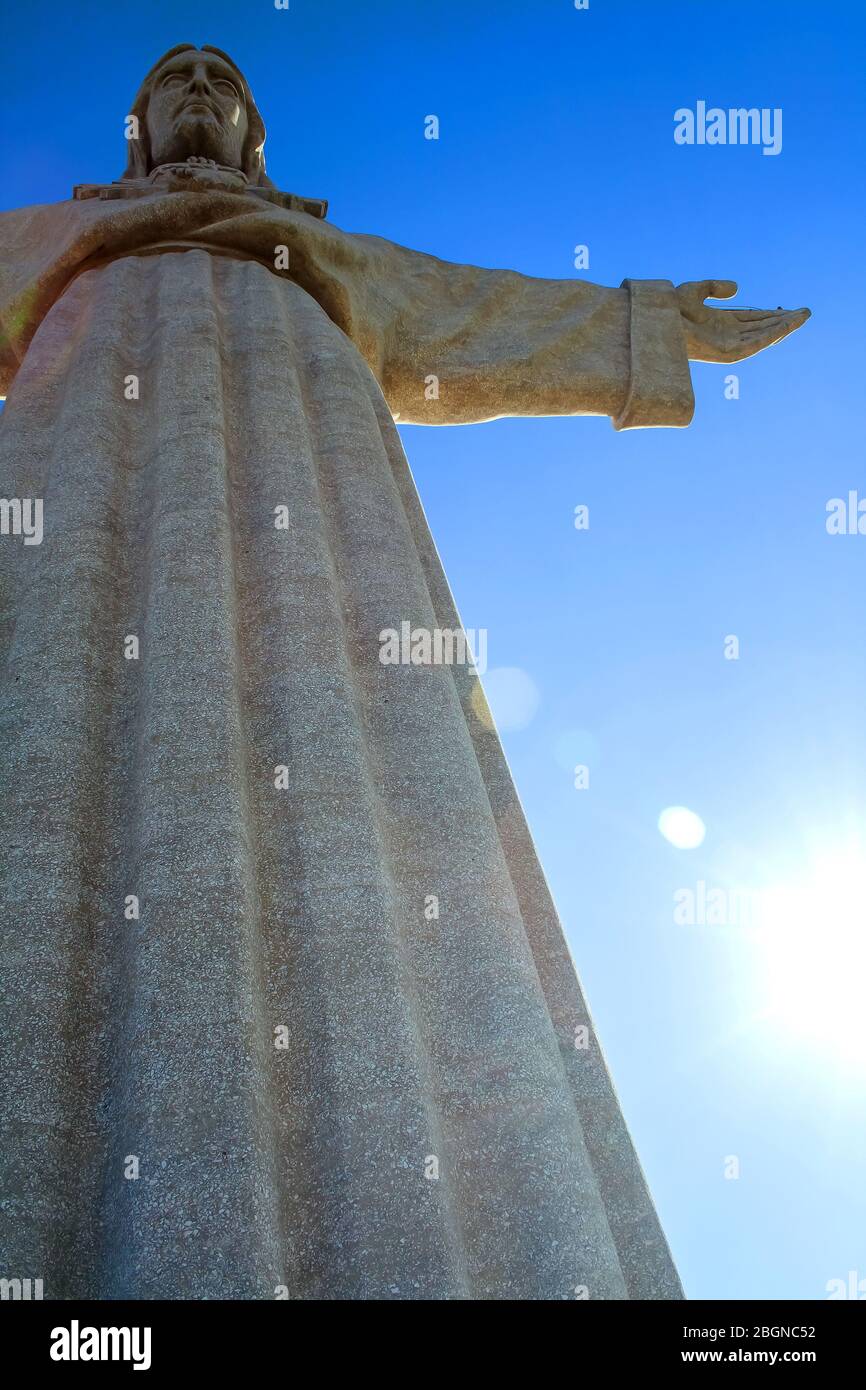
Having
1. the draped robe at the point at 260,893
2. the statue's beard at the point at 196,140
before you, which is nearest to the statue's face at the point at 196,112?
the statue's beard at the point at 196,140

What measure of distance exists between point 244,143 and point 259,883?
21.4 ft

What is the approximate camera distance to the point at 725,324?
7609mm

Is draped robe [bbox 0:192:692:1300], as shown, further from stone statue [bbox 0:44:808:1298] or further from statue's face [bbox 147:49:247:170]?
statue's face [bbox 147:49:247:170]

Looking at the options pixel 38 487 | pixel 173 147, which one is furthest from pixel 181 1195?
pixel 173 147

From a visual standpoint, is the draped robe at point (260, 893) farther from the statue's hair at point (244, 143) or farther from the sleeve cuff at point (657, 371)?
the statue's hair at point (244, 143)

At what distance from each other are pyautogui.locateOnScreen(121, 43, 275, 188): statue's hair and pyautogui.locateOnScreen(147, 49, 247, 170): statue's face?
0.18ft

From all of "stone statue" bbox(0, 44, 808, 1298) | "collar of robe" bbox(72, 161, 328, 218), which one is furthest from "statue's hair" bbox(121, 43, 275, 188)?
"stone statue" bbox(0, 44, 808, 1298)

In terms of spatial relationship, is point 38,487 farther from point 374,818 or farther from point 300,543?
point 374,818

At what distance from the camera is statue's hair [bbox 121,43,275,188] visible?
8266mm

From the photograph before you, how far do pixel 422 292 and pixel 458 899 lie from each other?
4975 millimetres

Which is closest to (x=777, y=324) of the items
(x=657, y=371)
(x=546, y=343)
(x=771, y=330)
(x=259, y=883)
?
A: (x=771, y=330)

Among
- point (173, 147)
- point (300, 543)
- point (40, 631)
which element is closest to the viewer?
point (40, 631)

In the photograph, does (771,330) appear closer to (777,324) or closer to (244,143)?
(777,324)
